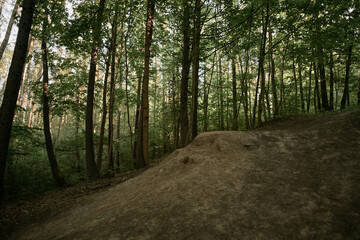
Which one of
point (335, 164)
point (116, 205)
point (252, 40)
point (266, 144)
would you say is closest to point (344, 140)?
point (335, 164)

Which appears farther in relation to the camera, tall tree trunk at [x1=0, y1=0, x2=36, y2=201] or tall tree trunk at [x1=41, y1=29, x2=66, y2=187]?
tall tree trunk at [x1=41, y1=29, x2=66, y2=187]

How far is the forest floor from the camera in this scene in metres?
2.34

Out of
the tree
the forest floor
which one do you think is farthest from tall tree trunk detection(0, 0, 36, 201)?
the tree

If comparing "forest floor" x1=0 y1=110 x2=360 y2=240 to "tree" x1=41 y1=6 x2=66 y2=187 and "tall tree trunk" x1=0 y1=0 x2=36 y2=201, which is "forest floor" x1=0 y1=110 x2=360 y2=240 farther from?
"tree" x1=41 y1=6 x2=66 y2=187

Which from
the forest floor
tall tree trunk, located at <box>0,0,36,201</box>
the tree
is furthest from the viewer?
the tree

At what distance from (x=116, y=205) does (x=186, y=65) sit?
701 centimetres

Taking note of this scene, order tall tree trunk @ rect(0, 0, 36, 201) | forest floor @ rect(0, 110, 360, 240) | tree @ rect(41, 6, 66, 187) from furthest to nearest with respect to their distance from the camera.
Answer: tree @ rect(41, 6, 66, 187)
tall tree trunk @ rect(0, 0, 36, 201)
forest floor @ rect(0, 110, 360, 240)

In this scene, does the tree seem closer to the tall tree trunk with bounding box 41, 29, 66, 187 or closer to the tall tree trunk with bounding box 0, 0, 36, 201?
the tall tree trunk with bounding box 41, 29, 66, 187

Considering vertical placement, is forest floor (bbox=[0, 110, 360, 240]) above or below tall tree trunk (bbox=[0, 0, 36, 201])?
below

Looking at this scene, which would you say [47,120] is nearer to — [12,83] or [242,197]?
[12,83]

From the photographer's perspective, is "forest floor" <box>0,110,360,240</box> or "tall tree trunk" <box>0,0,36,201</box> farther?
"tall tree trunk" <box>0,0,36,201</box>

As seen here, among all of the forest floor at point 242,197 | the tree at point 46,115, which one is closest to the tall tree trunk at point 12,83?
the forest floor at point 242,197

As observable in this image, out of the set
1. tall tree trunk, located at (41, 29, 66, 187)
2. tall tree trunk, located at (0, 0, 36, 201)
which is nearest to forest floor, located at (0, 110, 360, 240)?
tall tree trunk, located at (0, 0, 36, 201)

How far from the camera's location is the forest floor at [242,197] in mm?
2342
